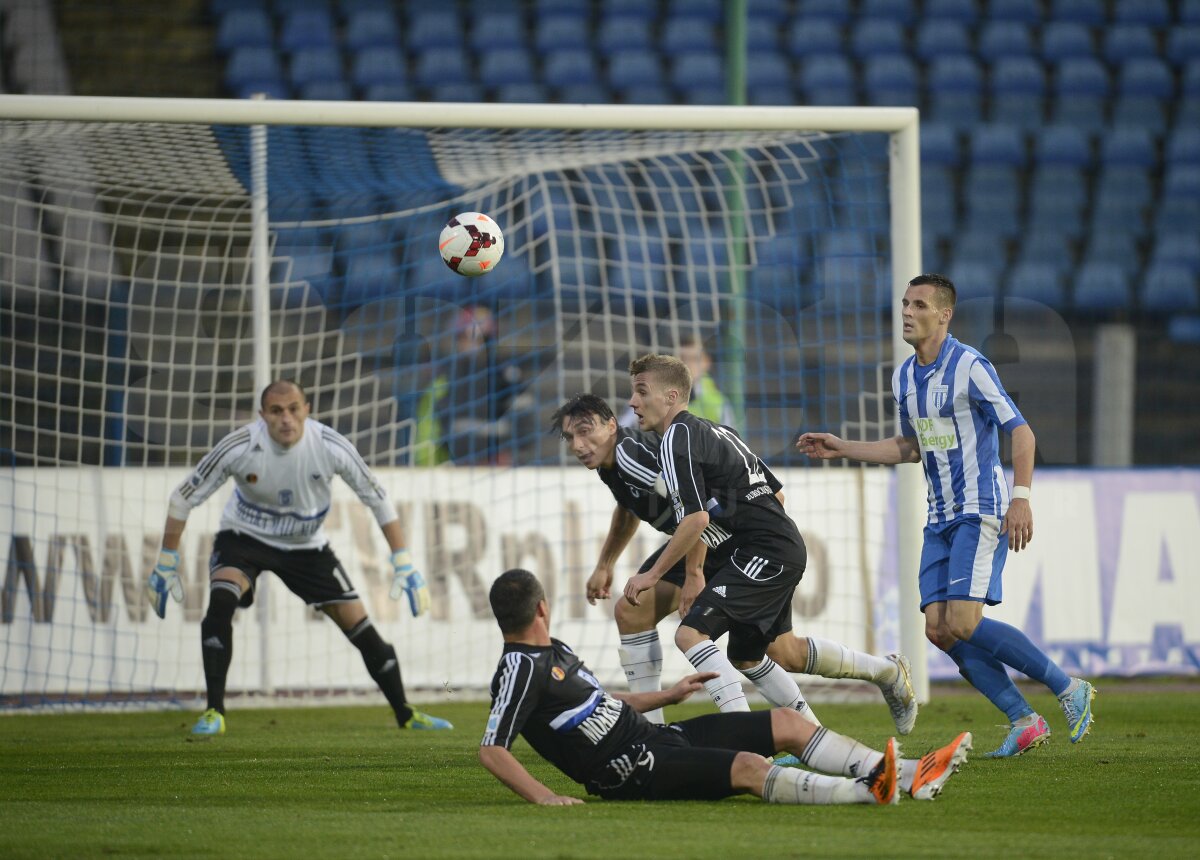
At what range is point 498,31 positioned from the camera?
17.3 m

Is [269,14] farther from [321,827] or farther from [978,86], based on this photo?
[321,827]

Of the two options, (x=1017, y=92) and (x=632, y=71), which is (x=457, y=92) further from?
(x=1017, y=92)

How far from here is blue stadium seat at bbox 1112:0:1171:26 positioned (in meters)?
18.1

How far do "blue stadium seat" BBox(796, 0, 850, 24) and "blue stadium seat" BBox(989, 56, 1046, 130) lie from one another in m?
1.86

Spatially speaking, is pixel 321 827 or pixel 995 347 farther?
pixel 995 347

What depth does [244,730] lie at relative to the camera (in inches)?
320

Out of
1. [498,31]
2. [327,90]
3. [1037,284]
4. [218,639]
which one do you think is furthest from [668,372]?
[498,31]

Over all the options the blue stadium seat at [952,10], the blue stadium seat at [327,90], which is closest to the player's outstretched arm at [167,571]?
the blue stadium seat at [327,90]

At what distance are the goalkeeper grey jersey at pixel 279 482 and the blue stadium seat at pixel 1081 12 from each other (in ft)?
42.8

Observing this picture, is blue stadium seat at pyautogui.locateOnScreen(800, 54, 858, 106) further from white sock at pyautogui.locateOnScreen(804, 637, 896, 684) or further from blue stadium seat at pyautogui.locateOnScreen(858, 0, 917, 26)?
white sock at pyautogui.locateOnScreen(804, 637, 896, 684)

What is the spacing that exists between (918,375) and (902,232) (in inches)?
112

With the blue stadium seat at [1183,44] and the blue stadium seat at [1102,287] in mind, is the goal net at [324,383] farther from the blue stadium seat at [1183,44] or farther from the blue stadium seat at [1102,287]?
the blue stadium seat at [1183,44]

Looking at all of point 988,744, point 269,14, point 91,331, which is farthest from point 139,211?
point 269,14

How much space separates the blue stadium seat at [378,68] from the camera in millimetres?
16562
